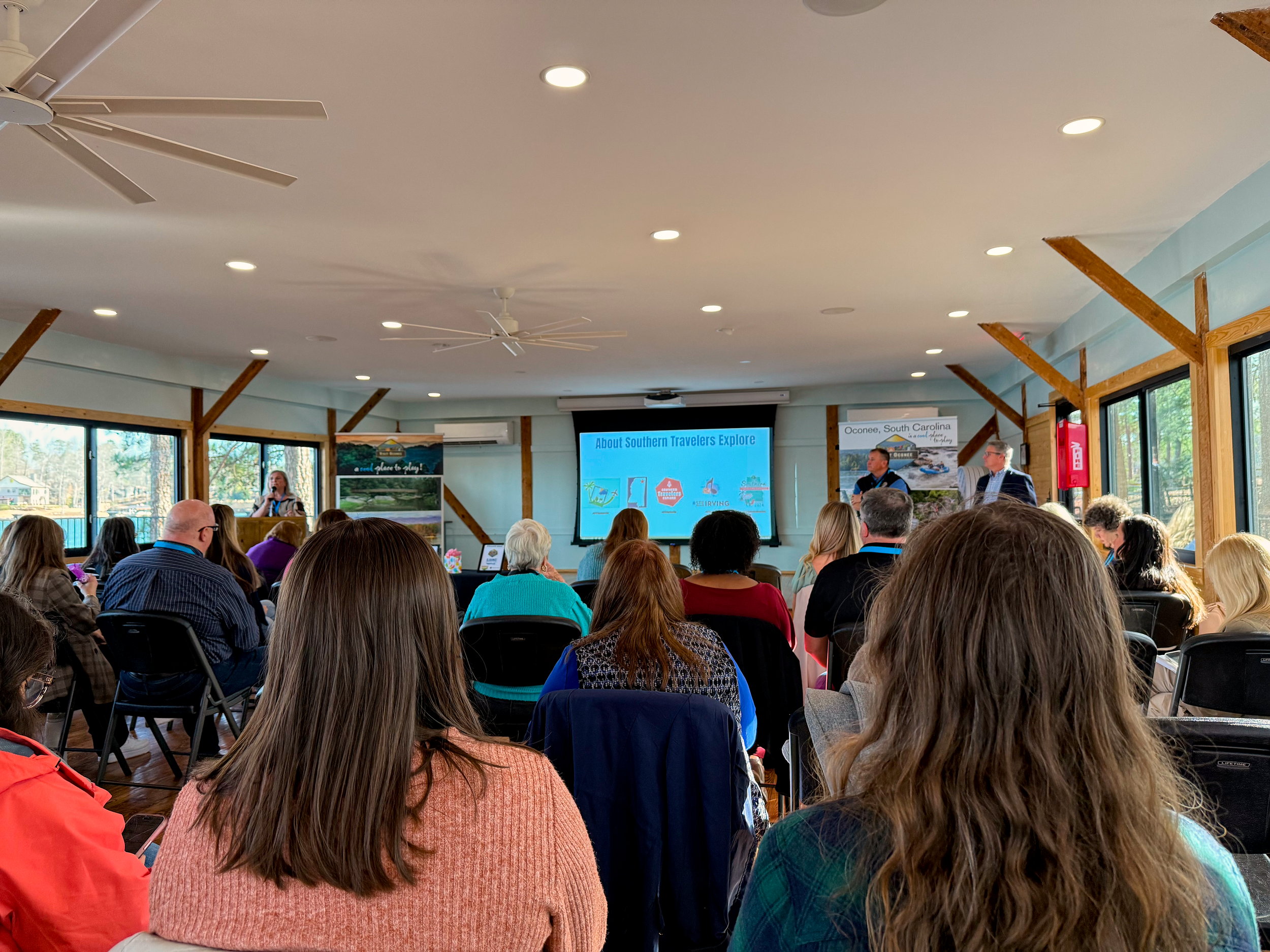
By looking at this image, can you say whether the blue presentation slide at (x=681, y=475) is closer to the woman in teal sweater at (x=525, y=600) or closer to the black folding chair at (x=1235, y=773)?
the woman in teal sweater at (x=525, y=600)

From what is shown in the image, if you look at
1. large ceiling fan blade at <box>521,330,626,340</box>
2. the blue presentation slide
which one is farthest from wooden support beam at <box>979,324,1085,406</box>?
the blue presentation slide

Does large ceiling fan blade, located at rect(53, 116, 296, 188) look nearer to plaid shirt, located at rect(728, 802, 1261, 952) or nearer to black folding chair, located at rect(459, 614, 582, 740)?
black folding chair, located at rect(459, 614, 582, 740)

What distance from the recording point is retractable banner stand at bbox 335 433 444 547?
31.0 feet

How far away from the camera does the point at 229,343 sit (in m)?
7.45

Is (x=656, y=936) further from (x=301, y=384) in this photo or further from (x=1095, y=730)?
(x=301, y=384)

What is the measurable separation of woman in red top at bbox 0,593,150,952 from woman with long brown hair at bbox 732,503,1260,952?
1015 millimetres

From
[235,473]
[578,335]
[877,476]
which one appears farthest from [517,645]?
[235,473]

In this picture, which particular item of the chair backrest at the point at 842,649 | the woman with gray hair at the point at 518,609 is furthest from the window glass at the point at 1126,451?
the woman with gray hair at the point at 518,609

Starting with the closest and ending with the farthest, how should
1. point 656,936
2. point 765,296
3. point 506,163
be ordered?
point 656,936, point 506,163, point 765,296

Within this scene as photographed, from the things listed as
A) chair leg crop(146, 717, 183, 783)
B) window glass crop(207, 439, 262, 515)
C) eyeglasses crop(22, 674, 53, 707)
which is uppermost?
window glass crop(207, 439, 262, 515)

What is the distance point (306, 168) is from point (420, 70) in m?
1.05

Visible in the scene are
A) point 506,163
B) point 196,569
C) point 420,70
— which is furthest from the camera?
point 196,569

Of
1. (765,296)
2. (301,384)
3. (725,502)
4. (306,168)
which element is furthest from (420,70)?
(725,502)

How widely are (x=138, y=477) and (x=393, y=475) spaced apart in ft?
8.32
